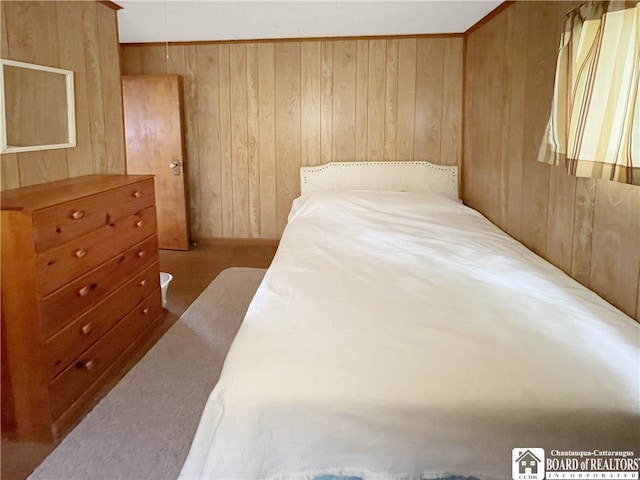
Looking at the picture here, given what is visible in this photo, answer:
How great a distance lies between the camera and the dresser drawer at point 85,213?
1.91 meters

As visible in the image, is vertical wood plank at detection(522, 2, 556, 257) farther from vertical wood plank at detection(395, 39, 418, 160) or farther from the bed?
vertical wood plank at detection(395, 39, 418, 160)

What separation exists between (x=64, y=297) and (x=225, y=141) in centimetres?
297

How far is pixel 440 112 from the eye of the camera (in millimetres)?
4480

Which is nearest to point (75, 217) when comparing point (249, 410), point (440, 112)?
point (249, 410)

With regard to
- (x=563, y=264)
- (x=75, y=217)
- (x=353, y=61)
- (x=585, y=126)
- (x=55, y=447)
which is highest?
(x=353, y=61)

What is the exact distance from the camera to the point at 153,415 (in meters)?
2.14

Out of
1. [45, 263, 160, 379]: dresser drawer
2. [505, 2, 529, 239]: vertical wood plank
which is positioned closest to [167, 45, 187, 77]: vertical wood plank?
[45, 263, 160, 379]: dresser drawer

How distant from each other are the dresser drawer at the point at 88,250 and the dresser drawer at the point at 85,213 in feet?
0.10

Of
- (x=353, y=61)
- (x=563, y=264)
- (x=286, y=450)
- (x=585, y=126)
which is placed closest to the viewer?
(x=286, y=450)

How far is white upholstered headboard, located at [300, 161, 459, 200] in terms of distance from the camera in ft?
14.7

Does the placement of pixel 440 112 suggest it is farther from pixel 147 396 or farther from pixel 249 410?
pixel 249 410

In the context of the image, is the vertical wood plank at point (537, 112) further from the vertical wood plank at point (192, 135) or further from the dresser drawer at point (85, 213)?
the vertical wood plank at point (192, 135)

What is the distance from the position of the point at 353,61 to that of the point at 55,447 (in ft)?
12.2

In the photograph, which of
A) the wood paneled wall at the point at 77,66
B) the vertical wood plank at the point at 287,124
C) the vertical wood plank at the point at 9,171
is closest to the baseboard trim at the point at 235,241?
the vertical wood plank at the point at 287,124
